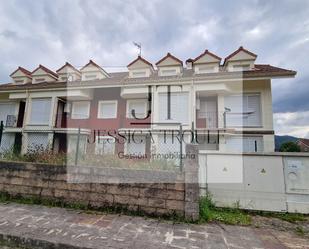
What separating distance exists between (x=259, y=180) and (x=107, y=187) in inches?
172

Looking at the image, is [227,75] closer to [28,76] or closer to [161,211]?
[161,211]

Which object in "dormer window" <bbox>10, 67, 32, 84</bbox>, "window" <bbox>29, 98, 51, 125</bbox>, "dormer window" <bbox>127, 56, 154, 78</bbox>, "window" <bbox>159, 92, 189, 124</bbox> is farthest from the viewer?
"dormer window" <bbox>10, 67, 32, 84</bbox>

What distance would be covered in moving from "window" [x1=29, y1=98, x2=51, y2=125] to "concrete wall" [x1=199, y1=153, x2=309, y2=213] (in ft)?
41.7

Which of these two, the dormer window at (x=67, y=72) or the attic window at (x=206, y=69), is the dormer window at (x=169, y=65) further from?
the dormer window at (x=67, y=72)

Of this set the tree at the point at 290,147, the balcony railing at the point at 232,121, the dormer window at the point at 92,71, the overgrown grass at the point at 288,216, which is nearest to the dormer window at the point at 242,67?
the balcony railing at the point at 232,121

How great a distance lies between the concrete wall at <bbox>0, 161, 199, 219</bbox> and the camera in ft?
14.5

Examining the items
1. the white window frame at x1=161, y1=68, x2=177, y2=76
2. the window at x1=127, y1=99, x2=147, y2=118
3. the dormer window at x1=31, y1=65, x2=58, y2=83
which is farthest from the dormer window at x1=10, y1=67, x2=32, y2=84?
the white window frame at x1=161, y1=68, x2=177, y2=76

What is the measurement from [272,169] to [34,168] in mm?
6821

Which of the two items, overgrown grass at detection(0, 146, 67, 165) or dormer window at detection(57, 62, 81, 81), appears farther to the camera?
dormer window at detection(57, 62, 81, 81)

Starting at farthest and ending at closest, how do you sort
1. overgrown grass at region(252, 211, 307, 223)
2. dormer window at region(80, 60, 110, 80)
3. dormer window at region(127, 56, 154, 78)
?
1. dormer window at region(80, 60, 110, 80)
2. dormer window at region(127, 56, 154, 78)
3. overgrown grass at region(252, 211, 307, 223)

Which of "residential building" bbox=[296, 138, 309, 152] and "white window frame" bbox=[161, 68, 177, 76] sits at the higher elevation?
"white window frame" bbox=[161, 68, 177, 76]

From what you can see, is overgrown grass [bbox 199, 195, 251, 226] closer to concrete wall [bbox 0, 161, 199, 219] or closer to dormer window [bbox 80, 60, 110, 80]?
concrete wall [bbox 0, 161, 199, 219]

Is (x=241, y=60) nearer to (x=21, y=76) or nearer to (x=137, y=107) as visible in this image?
(x=137, y=107)

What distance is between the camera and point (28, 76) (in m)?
16.9
